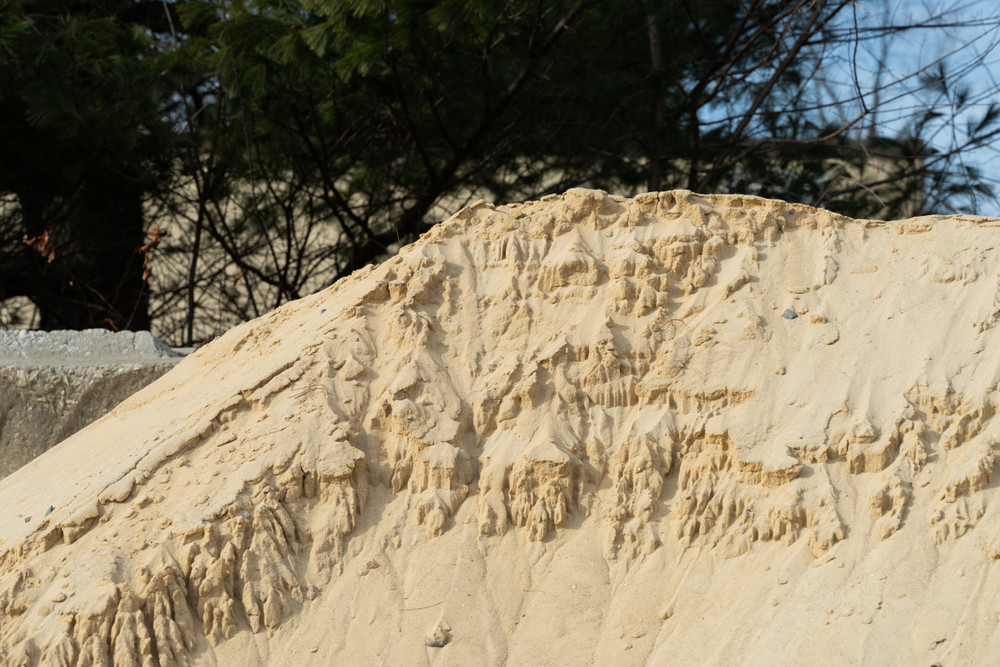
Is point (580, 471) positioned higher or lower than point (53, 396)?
lower

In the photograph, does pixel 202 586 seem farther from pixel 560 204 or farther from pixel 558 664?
pixel 560 204

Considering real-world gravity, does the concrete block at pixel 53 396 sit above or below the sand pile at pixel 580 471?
above

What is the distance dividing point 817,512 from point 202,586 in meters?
1.90

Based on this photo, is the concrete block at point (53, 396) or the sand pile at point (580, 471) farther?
the concrete block at point (53, 396)

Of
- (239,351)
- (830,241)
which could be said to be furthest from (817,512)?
(239,351)

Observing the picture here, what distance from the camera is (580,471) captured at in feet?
10.8

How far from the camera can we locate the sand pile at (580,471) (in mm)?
2895

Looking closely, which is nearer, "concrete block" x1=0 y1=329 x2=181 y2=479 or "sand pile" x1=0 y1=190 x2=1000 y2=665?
"sand pile" x1=0 y1=190 x2=1000 y2=665

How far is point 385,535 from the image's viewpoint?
126 inches

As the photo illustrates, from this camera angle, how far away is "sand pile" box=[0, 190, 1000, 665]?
9.50ft

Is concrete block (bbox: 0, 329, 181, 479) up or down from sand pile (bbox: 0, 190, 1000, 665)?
up

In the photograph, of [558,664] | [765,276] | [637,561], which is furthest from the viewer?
[765,276]

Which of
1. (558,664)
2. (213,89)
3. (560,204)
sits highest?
(213,89)

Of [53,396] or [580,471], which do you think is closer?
[580,471]
